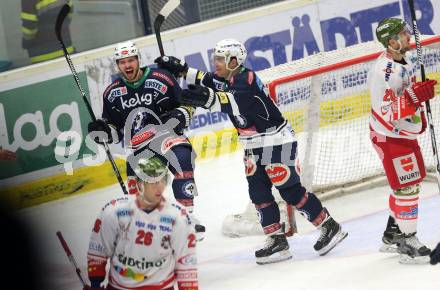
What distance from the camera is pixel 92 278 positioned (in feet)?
15.0

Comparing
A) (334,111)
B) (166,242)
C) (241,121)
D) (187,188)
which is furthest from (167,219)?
(334,111)

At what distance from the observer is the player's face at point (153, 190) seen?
450 centimetres

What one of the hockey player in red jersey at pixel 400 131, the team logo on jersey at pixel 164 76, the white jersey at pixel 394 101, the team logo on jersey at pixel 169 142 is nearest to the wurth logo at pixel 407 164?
the hockey player in red jersey at pixel 400 131

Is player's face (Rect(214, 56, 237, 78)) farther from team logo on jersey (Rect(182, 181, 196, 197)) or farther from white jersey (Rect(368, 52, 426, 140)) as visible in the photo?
white jersey (Rect(368, 52, 426, 140))

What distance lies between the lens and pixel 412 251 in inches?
237

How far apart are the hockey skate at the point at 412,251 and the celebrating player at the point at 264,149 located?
595 mm

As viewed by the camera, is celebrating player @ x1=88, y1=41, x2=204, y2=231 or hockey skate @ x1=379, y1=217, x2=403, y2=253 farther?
celebrating player @ x1=88, y1=41, x2=204, y2=231

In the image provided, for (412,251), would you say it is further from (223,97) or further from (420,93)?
(223,97)

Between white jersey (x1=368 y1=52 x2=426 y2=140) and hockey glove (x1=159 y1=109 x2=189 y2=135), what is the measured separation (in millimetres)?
1126

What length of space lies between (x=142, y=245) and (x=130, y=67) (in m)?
2.15

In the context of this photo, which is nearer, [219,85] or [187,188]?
[187,188]

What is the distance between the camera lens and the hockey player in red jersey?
597 cm

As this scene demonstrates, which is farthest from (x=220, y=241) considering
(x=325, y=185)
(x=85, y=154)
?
(x=85, y=154)

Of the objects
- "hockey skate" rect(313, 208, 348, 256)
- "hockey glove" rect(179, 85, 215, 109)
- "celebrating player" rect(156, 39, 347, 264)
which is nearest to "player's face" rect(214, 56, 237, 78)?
"celebrating player" rect(156, 39, 347, 264)
